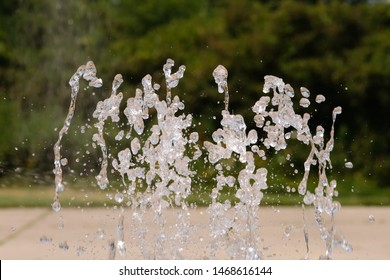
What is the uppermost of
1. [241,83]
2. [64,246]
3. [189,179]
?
[241,83]

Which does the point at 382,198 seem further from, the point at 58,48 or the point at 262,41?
the point at 58,48

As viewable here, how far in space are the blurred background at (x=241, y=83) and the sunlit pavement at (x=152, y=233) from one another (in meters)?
1.66

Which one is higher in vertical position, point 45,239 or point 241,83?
point 241,83

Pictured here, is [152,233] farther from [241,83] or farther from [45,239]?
[241,83]

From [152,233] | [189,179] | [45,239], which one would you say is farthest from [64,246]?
[189,179]

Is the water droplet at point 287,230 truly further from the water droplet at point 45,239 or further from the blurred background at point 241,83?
the blurred background at point 241,83

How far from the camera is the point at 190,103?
32.1ft

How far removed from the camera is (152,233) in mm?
5852

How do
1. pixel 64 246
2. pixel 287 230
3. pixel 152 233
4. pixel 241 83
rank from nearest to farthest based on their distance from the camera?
1. pixel 64 246
2. pixel 152 233
3. pixel 287 230
4. pixel 241 83

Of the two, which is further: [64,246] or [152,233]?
[152,233]

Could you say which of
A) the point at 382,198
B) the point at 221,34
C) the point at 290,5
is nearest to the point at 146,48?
the point at 221,34

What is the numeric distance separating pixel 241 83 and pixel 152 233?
167 inches

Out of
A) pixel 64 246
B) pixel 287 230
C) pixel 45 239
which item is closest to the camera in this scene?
pixel 64 246

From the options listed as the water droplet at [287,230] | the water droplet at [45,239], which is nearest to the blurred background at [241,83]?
the water droplet at [287,230]
